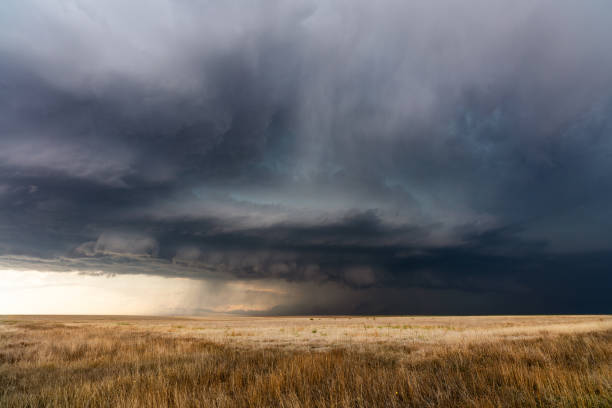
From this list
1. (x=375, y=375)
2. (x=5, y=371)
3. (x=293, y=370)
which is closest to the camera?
(x=375, y=375)

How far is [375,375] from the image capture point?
10477 millimetres

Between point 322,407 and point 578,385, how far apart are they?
18.2 ft

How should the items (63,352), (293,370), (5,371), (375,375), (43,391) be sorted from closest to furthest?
1. (43,391)
2. (375,375)
3. (293,370)
4. (5,371)
5. (63,352)

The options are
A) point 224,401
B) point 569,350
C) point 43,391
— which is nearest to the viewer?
point 224,401

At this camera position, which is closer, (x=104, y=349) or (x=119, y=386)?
(x=119, y=386)

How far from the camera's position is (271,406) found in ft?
24.4

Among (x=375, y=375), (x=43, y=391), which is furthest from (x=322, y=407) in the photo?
(x=43, y=391)

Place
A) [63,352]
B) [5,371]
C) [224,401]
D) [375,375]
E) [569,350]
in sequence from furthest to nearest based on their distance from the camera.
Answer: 1. [63,352]
2. [569,350]
3. [5,371]
4. [375,375]
5. [224,401]

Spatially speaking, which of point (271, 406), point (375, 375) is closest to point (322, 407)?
point (271, 406)

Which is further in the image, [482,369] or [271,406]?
[482,369]

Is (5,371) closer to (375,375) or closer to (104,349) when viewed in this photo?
(104,349)

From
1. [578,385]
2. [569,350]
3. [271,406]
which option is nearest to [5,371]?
[271,406]

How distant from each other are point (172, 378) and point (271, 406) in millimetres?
5246

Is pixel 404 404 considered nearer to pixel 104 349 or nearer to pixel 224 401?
pixel 224 401
